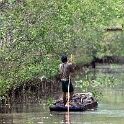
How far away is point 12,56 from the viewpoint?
73.2 ft

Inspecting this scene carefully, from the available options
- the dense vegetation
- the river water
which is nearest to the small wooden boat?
the river water

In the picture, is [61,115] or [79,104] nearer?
[61,115]

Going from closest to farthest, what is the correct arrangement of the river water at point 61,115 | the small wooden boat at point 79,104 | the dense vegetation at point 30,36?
the river water at point 61,115
the small wooden boat at point 79,104
the dense vegetation at point 30,36

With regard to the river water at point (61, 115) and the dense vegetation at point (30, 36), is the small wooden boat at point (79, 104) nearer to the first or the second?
the river water at point (61, 115)

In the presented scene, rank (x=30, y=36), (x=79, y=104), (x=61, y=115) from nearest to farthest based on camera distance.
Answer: (x=61, y=115), (x=79, y=104), (x=30, y=36)

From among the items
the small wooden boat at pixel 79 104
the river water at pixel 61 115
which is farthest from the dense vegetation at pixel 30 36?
the small wooden boat at pixel 79 104

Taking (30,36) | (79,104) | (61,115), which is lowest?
(61,115)

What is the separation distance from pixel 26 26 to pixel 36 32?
0.49 metres

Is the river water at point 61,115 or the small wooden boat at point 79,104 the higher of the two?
the small wooden boat at point 79,104

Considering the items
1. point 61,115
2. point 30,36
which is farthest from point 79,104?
point 30,36

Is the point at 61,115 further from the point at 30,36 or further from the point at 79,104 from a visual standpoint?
the point at 30,36

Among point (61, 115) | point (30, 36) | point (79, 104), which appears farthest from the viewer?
point (30, 36)

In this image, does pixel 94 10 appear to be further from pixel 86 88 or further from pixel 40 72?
pixel 40 72

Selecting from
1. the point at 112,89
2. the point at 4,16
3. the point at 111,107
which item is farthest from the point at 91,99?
the point at 112,89
